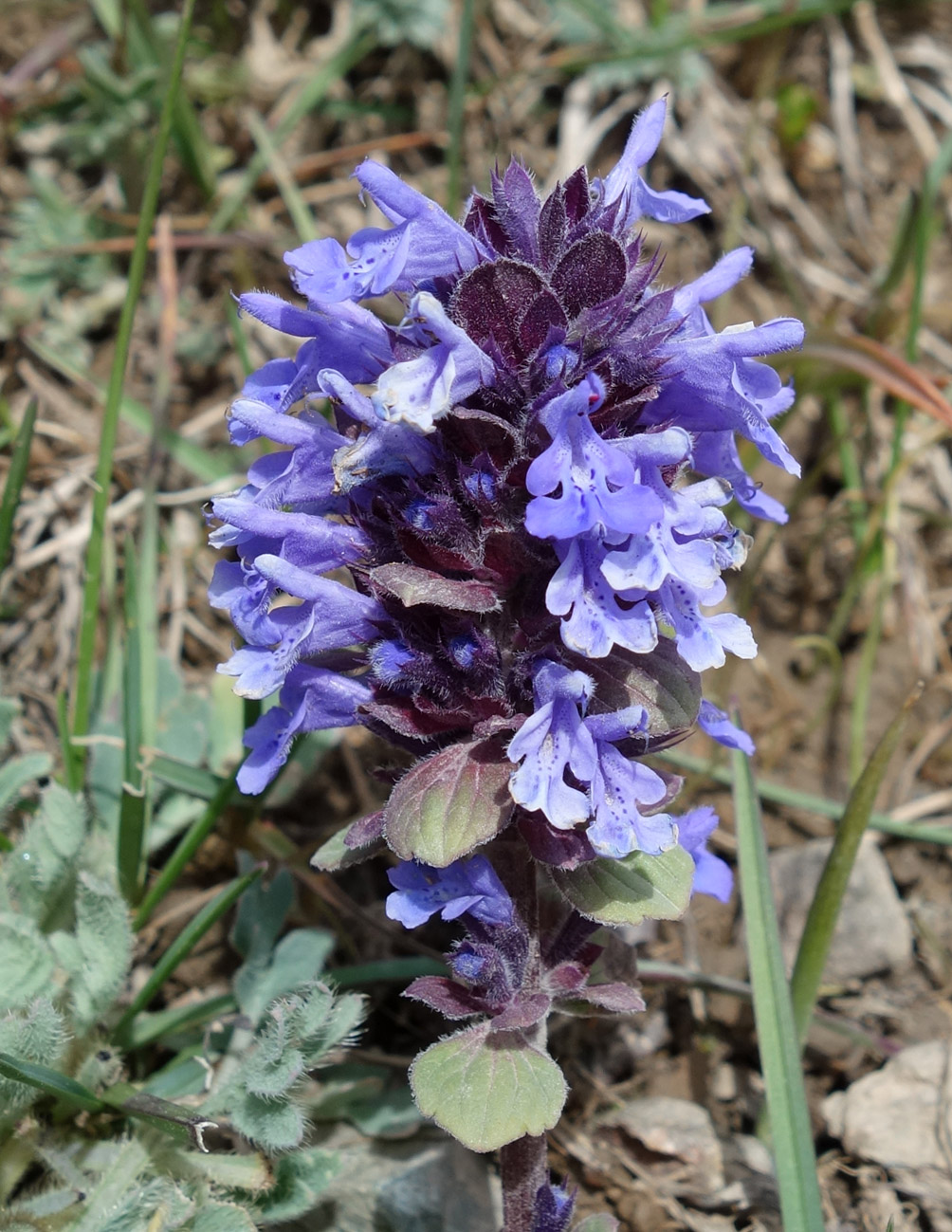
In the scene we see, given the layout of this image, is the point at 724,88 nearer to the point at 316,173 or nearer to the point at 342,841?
the point at 316,173

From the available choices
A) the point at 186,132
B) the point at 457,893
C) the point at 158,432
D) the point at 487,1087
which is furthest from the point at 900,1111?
the point at 186,132

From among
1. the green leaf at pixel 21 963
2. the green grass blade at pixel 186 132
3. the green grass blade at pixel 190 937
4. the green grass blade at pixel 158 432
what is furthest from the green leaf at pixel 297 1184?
the green grass blade at pixel 186 132

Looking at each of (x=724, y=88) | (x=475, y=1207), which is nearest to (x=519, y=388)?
(x=475, y=1207)

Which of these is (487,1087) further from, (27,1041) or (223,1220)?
(27,1041)

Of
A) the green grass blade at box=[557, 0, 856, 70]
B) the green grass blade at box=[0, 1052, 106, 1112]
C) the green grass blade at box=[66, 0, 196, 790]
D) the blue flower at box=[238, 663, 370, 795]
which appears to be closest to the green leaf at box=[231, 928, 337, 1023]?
the green grass blade at box=[0, 1052, 106, 1112]

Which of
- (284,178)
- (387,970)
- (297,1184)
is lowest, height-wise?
(297,1184)

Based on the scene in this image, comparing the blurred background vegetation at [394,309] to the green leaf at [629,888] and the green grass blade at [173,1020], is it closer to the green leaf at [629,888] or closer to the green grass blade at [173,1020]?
the green grass blade at [173,1020]

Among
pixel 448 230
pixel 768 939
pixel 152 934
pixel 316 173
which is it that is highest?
pixel 316 173

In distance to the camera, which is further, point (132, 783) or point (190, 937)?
point (132, 783)
